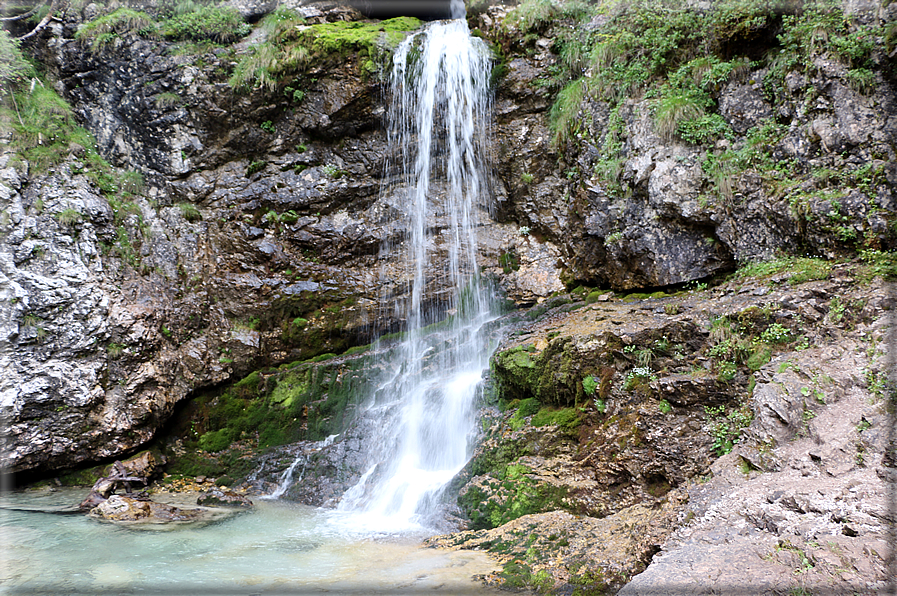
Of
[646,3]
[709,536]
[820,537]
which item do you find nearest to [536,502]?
[709,536]

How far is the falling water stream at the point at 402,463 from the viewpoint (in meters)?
4.62

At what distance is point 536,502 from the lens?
5.49 m

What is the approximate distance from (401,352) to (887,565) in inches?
304

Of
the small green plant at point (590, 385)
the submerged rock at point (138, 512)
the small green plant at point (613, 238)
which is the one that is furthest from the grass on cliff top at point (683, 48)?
the submerged rock at point (138, 512)

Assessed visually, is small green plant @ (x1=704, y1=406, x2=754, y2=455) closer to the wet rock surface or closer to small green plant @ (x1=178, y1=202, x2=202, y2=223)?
the wet rock surface

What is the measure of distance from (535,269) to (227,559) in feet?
22.9

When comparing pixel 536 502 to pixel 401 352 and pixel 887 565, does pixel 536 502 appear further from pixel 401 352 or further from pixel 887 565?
pixel 401 352

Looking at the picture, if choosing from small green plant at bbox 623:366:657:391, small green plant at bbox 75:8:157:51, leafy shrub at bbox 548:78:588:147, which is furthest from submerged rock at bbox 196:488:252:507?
small green plant at bbox 75:8:157:51

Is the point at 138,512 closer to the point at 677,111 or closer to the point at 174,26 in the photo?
the point at 174,26

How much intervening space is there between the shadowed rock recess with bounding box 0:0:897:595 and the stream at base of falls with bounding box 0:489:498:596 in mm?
589

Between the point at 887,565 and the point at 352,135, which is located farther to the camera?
the point at 352,135

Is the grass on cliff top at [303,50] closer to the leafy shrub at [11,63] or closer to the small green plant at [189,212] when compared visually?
the small green plant at [189,212]

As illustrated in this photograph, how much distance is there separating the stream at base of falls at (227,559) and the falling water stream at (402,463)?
0.07ft

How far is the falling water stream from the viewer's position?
15.1 ft
